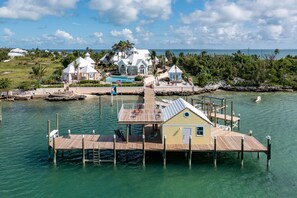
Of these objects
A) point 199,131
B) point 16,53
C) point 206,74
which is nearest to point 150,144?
point 199,131

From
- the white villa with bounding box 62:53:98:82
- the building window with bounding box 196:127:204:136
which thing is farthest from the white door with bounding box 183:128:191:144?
the white villa with bounding box 62:53:98:82

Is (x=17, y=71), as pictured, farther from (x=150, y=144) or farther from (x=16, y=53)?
(x=150, y=144)

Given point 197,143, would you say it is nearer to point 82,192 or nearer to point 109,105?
point 82,192

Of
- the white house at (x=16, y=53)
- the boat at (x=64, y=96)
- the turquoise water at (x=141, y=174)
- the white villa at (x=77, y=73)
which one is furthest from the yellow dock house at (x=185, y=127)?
the white house at (x=16, y=53)

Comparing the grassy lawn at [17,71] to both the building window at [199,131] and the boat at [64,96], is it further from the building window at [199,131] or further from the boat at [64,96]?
the building window at [199,131]

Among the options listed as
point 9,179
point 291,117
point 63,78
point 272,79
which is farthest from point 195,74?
point 9,179

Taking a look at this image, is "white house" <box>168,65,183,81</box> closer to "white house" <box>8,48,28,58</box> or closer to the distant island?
the distant island

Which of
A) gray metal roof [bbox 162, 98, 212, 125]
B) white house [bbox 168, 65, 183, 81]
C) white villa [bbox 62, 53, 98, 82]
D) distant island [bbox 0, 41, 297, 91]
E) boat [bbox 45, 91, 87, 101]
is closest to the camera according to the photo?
gray metal roof [bbox 162, 98, 212, 125]

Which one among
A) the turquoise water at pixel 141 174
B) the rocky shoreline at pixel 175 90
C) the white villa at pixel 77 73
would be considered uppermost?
the white villa at pixel 77 73
